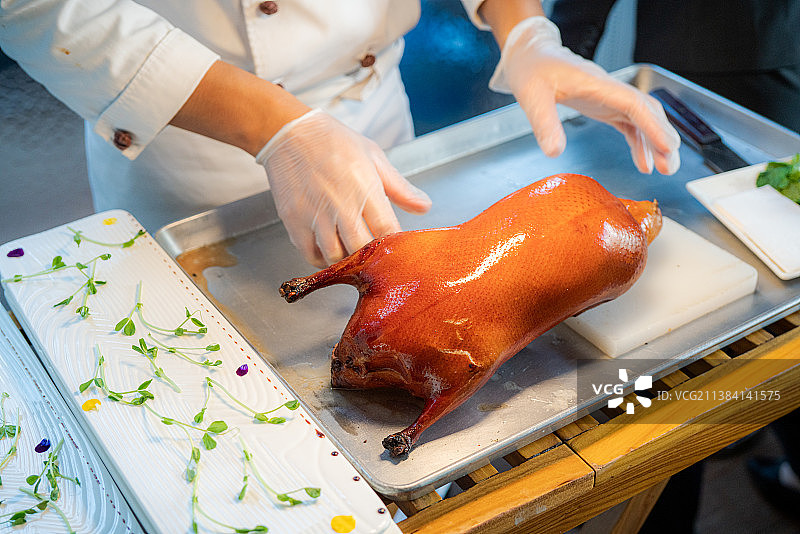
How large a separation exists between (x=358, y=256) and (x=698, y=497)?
1174 mm

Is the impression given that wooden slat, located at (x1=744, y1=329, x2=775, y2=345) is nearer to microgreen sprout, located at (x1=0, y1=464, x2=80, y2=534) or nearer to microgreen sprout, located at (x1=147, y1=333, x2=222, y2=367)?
microgreen sprout, located at (x1=147, y1=333, x2=222, y2=367)

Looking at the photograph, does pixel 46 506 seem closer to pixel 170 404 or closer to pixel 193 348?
pixel 170 404

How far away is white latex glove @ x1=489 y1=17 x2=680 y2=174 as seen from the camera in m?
1.42

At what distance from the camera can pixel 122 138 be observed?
1344mm

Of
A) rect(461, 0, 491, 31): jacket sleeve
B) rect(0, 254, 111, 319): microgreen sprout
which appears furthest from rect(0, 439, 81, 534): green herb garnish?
rect(461, 0, 491, 31): jacket sleeve

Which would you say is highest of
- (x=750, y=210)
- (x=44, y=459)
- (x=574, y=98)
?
(x=574, y=98)

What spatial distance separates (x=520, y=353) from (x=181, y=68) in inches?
29.8

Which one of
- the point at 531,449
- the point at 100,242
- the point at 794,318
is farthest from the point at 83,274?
the point at 794,318

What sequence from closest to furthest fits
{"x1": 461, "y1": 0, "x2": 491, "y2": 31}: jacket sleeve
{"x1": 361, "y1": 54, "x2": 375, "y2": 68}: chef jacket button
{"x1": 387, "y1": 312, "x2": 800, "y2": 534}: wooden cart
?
1. {"x1": 387, "y1": 312, "x2": 800, "y2": 534}: wooden cart
2. {"x1": 361, "y1": 54, "x2": 375, "y2": 68}: chef jacket button
3. {"x1": 461, "y1": 0, "x2": 491, "y2": 31}: jacket sleeve

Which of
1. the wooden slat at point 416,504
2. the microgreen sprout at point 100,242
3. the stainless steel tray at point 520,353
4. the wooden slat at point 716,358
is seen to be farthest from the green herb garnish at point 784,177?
the microgreen sprout at point 100,242

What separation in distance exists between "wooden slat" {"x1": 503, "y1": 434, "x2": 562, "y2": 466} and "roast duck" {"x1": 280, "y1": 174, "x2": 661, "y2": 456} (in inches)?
4.0

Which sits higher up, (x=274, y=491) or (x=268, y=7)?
(x=268, y=7)

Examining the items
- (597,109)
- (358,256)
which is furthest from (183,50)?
(597,109)

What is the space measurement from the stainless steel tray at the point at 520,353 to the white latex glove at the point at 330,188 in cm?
13
